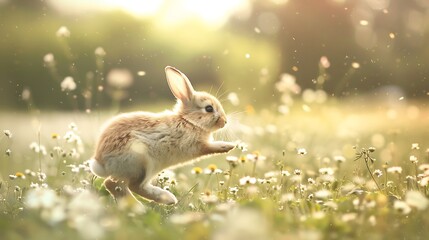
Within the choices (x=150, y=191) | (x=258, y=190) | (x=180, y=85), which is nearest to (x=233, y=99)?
(x=180, y=85)

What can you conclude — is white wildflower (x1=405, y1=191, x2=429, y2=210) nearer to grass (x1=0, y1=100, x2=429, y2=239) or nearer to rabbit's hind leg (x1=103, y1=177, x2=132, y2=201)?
grass (x1=0, y1=100, x2=429, y2=239)

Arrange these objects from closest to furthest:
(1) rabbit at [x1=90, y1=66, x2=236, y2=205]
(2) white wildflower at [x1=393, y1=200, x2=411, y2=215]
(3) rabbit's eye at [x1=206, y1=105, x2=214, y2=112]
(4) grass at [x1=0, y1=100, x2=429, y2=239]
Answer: (4) grass at [x1=0, y1=100, x2=429, y2=239] < (2) white wildflower at [x1=393, y1=200, x2=411, y2=215] < (1) rabbit at [x1=90, y1=66, x2=236, y2=205] < (3) rabbit's eye at [x1=206, y1=105, x2=214, y2=112]

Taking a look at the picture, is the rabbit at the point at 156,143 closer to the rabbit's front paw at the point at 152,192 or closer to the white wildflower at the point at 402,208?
the rabbit's front paw at the point at 152,192

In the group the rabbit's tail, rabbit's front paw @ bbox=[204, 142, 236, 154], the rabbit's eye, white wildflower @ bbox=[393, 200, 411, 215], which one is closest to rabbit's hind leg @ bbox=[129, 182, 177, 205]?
the rabbit's tail

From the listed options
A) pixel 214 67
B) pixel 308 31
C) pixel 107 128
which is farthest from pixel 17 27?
pixel 107 128

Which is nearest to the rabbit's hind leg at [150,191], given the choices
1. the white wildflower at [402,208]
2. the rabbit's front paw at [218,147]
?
the rabbit's front paw at [218,147]
